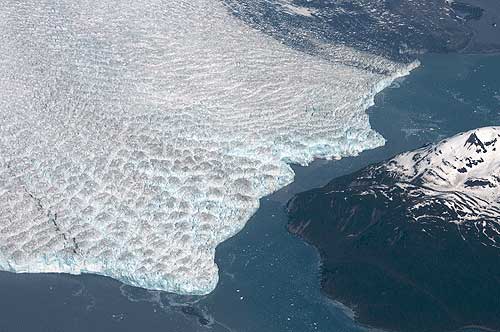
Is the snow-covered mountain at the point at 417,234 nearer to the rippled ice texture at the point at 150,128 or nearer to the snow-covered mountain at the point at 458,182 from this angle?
the snow-covered mountain at the point at 458,182

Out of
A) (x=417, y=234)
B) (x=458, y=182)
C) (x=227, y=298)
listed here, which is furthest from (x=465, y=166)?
(x=227, y=298)

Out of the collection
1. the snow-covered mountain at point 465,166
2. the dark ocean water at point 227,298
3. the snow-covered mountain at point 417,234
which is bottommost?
the dark ocean water at point 227,298

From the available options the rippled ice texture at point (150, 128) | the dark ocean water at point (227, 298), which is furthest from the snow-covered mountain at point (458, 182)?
the rippled ice texture at point (150, 128)

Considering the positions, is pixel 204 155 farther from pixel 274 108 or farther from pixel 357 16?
pixel 357 16

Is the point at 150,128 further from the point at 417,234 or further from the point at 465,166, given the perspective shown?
the point at 465,166

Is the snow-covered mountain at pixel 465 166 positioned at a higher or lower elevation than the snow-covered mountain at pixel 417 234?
higher

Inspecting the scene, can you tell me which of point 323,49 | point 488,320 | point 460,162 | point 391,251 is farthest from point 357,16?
point 488,320

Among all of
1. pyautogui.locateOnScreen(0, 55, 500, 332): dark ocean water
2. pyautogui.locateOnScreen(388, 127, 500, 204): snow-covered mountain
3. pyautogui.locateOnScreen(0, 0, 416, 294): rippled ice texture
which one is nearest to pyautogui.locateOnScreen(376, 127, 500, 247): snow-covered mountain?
pyautogui.locateOnScreen(388, 127, 500, 204): snow-covered mountain

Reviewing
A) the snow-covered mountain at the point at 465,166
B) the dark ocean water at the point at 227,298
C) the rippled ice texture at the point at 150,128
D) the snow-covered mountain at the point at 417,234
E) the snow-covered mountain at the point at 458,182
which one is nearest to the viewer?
the dark ocean water at the point at 227,298
